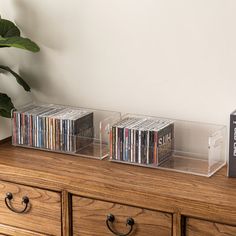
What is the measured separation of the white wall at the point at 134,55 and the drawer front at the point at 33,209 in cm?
47

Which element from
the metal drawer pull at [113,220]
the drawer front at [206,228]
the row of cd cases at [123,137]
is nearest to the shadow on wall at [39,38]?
the row of cd cases at [123,137]

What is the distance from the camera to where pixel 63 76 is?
97.0 inches

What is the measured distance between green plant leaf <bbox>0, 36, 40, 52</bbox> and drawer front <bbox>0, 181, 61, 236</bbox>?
→ 0.52 m

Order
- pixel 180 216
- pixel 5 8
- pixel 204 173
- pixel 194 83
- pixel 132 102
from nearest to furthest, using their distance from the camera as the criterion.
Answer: pixel 180 216
pixel 204 173
pixel 194 83
pixel 132 102
pixel 5 8

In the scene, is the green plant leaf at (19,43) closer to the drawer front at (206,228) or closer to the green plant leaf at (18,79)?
the green plant leaf at (18,79)

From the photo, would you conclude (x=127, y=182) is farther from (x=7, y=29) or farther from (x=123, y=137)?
(x=7, y=29)

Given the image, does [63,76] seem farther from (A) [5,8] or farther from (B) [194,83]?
(B) [194,83]

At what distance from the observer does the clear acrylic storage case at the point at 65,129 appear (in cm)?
229

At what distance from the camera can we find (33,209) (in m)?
2.16

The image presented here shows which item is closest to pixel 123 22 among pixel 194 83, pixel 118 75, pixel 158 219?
pixel 118 75

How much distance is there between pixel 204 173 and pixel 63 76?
0.75 meters

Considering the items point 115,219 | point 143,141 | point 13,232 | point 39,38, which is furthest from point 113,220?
point 39,38

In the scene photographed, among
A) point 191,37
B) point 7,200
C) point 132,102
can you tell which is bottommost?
point 7,200

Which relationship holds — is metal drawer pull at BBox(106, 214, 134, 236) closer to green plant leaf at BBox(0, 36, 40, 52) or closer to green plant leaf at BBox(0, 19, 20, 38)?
green plant leaf at BBox(0, 36, 40, 52)
